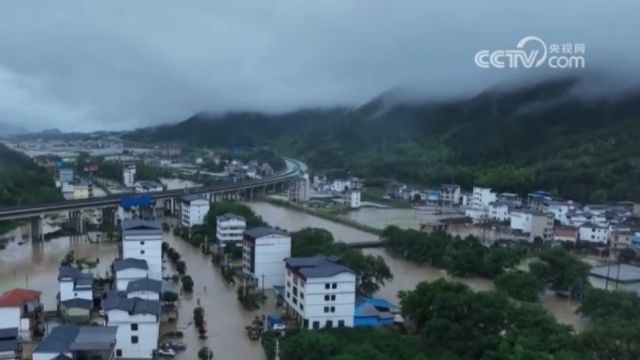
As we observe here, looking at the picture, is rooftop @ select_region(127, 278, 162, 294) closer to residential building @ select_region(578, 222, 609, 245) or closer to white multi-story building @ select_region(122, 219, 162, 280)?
white multi-story building @ select_region(122, 219, 162, 280)

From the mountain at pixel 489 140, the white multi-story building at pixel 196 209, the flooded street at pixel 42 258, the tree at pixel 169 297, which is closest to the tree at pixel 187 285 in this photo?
the tree at pixel 169 297

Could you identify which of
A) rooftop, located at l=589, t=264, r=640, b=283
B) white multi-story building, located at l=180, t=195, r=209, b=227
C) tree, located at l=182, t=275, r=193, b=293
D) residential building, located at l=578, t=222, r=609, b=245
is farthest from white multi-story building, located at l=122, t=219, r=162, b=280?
residential building, located at l=578, t=222, r=609, b=245

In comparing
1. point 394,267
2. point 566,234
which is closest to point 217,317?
point 394,267

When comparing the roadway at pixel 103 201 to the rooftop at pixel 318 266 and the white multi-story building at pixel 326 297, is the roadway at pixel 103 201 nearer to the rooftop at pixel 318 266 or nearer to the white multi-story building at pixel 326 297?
the rooftop at pixel 318 266

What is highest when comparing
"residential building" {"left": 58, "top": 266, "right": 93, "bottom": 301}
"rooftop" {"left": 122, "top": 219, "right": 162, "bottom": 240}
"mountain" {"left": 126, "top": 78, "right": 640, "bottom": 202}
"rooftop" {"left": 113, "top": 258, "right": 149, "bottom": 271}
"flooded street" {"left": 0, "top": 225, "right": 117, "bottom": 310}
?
"mountain" {"left": 126, "top": 78, "right": 640, "bottom": 202}

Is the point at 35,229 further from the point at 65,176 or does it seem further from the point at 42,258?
the point at 65,176

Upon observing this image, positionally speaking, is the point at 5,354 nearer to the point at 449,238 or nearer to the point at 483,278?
the point at 483,278
